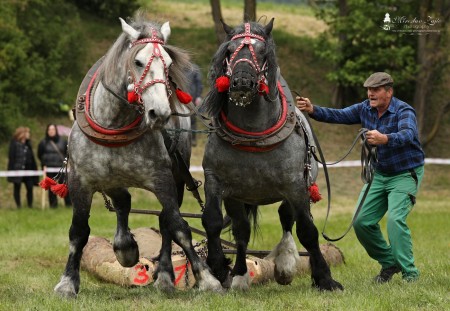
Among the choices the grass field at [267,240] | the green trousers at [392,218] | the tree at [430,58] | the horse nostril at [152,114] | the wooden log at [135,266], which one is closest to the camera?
the horse nostril at [152,114]

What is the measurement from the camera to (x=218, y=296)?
780 centimetres

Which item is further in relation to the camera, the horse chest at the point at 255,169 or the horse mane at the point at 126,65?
the horse chest at the point at 255,169

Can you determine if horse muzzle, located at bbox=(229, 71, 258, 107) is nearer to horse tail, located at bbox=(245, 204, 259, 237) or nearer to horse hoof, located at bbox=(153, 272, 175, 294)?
horse hoof, located at bbox=(153, 272, 175, 294)

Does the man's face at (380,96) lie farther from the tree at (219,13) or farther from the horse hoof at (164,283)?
the tree at (219,13)

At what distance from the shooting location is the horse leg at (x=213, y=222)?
8.30m

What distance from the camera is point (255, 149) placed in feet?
26.9

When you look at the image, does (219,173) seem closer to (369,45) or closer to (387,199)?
(387,199)

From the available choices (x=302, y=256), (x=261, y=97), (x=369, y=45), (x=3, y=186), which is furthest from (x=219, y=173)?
(x=369, y=45)

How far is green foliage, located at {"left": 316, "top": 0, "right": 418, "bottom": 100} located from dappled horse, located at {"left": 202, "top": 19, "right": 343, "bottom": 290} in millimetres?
18177

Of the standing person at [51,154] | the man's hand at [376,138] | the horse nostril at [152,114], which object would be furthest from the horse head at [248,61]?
the standing person at [51,154]

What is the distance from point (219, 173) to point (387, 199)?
1.83m

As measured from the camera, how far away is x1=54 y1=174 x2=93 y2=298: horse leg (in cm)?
827

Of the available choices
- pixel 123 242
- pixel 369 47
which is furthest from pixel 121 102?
pixel 369 47

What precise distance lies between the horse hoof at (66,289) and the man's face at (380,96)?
10.6 ft
